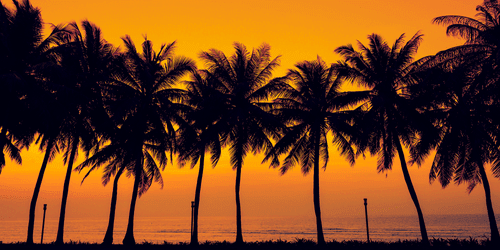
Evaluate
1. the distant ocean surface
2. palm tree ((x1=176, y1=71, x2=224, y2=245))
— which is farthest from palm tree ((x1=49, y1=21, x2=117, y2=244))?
the distant ocean surface

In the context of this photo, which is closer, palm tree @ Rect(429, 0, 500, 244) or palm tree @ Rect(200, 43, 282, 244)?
palm tree @ Rect(429, 0, 500, 244)

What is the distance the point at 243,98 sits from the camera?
968 inches

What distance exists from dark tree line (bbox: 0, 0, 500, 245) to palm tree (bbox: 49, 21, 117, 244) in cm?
7

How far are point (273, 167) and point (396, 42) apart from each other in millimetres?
10606

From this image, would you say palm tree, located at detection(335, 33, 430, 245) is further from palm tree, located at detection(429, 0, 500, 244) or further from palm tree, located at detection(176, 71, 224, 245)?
palm tree, located at detection(176, 71, 224, 245)

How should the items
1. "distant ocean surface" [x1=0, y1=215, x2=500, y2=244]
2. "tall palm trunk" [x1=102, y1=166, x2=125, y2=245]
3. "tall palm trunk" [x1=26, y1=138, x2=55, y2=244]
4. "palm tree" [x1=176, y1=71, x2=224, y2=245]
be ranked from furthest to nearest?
"distant ocean surface" [x1=0, y1=215, x2=500, y2=244]
"palm tree" [x1=176, y1=71, x2=224, y2=245]
"tall palm trunk" [x1=102, y1=166, x2=125, y2=245]
"tall palm trunk" [x1=26, y1=138, x2=55, y2=244]

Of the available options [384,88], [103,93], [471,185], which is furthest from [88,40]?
[471,185]

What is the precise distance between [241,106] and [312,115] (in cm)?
447

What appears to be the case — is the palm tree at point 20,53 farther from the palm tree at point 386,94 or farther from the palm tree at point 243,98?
the palm tree at point 386,94

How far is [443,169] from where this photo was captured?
916 inches

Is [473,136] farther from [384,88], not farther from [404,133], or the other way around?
[384,88]

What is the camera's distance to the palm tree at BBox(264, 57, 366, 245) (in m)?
23.7

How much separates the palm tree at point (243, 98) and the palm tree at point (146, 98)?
2.06 metres

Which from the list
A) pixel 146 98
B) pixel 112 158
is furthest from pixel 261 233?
pixel 146 98
